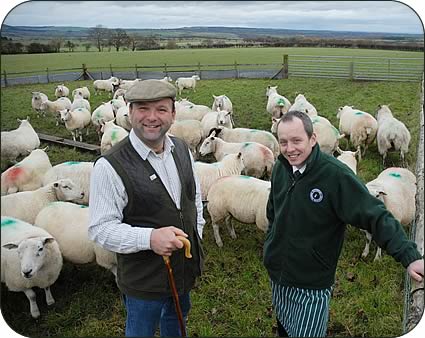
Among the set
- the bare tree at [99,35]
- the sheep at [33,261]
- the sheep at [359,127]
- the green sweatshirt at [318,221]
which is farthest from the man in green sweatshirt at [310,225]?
the sheep at [359,127]

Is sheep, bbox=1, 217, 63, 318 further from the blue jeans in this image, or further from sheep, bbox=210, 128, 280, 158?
sheep, bbox=210, 128, 280, 158

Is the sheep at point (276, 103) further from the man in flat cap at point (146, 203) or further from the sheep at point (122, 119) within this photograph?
the man in flat cap at point (146, 203)

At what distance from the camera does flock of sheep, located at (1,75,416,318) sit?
236 cm

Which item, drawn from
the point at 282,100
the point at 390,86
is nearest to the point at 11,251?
the point at 390,86

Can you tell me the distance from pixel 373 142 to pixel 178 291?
17.0 feet

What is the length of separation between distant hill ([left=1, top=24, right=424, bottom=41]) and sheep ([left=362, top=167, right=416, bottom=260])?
2.22m

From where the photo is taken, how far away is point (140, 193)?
1.75m

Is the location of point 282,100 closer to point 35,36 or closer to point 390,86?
point 390,86

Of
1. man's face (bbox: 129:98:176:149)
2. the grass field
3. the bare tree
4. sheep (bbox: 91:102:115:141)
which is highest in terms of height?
the bare tree

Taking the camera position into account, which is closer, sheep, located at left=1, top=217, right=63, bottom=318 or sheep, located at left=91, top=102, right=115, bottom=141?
sheep, located at left=1, top=217, right=63, bottom=318

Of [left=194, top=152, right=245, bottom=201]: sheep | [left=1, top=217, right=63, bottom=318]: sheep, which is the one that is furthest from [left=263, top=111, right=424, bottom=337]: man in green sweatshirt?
[left=194, top=152, right=245, bottom=201]: sheep

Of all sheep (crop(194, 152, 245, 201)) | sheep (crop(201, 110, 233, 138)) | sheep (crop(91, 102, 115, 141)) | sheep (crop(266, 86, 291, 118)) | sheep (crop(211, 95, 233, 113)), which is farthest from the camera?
sheep (crop(266, 86, 291, 118))

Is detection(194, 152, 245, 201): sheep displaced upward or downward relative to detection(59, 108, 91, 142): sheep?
downward

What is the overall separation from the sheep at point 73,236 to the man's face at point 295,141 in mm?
2095
